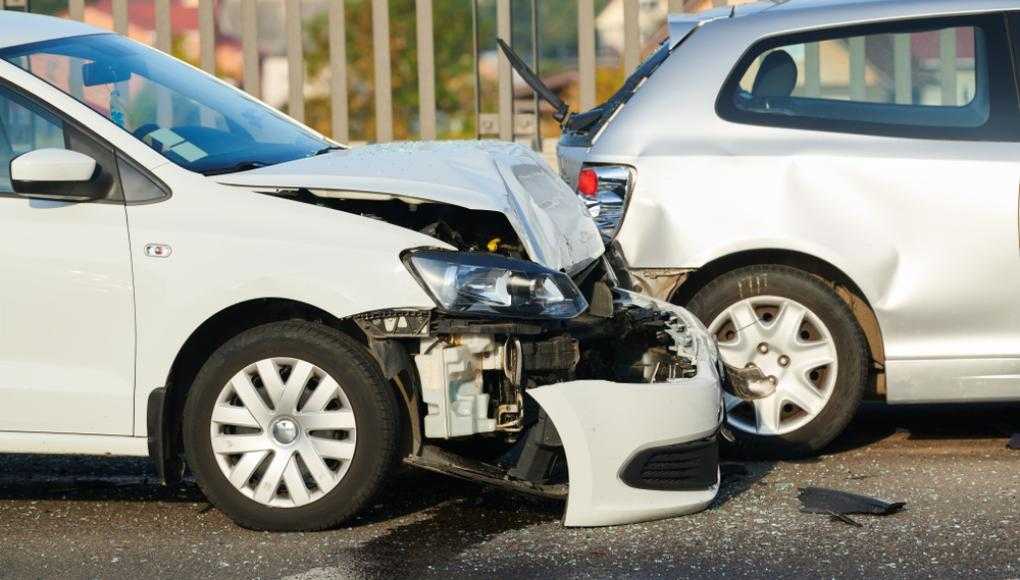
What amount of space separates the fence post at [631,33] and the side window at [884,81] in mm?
7458

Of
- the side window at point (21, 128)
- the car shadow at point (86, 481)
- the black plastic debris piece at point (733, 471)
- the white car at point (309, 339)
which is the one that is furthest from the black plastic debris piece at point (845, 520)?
the side window at point (21, 128)

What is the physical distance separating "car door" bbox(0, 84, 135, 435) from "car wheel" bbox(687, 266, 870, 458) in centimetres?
229

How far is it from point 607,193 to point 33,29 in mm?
2255

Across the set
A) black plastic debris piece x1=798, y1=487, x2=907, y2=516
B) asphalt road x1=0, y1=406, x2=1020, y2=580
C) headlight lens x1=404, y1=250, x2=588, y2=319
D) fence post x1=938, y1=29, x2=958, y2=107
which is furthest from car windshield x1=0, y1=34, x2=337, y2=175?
fence post x1=938, y1=29, x2=958, y2=107

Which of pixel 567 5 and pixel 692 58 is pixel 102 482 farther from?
pixel 567 5

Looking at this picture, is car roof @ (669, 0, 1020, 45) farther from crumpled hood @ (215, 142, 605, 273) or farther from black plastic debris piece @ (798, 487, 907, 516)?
black plastic debris piece @ (798, 487, 907, 516)

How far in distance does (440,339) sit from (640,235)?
1525 millimetres

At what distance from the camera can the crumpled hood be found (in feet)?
18.3

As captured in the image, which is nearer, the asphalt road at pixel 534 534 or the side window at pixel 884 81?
the asphalt road at pixel 534 534

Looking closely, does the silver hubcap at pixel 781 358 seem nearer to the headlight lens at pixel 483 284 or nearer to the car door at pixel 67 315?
the headlight lens at pixel 483 284

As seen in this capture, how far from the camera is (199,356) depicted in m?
5.73

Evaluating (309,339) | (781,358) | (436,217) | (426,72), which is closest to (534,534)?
(309,339)

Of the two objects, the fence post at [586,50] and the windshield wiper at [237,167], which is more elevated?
the fence post at [586,50]

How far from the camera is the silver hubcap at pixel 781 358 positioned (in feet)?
Result: 22.0
